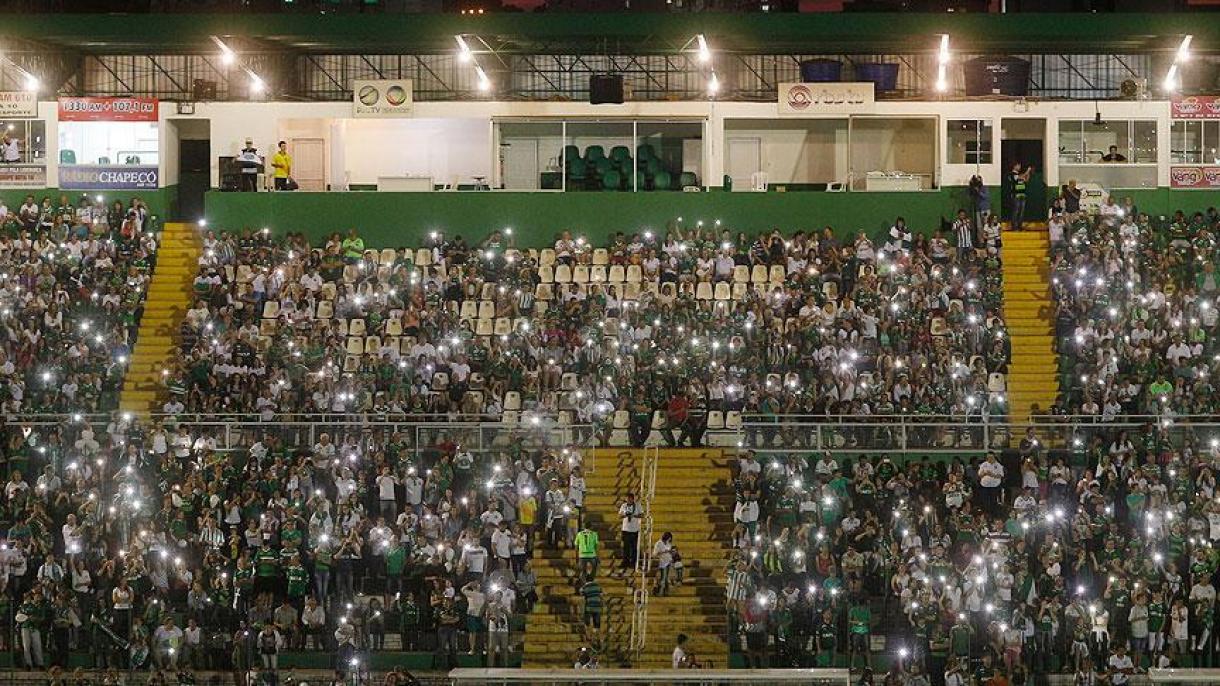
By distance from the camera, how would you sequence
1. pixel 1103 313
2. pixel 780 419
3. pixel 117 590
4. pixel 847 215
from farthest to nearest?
pixel 847 215, pixel 1103 313, pixel 780 419, pixel 117 590

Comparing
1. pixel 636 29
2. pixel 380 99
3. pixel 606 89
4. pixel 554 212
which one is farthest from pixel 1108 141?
pixel 380 99

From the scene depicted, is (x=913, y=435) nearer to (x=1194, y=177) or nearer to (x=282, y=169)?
(x=1194, y=177)

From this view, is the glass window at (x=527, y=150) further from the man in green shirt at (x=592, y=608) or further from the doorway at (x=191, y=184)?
the man in green shirt at (x=592, y=608)

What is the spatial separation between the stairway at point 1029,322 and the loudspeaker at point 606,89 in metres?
8.08

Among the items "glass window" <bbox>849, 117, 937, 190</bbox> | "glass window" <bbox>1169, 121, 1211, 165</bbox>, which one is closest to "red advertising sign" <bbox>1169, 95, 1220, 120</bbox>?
"glass window" <bbox>1169, 121, 1211, 165</bbox>

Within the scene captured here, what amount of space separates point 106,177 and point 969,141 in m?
17.1

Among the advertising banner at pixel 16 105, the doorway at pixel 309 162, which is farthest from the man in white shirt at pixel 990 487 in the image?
the advertising banner at pixel 16 105

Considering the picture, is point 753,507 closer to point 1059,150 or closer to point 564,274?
point 564,274

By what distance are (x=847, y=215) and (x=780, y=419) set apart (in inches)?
311

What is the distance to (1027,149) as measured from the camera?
49.2 metres

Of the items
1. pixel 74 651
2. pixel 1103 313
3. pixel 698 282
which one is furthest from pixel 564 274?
pixel 74 651

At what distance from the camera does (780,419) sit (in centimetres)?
3988

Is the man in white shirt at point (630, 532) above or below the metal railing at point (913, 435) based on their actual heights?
below

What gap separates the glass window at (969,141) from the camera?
4856 cm
